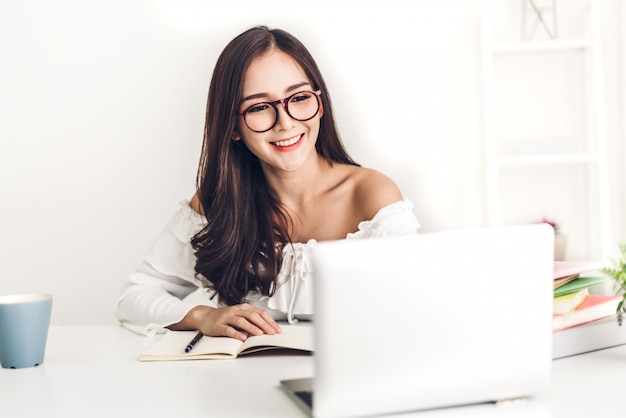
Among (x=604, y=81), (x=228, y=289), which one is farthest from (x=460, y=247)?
(x=604, y=81)

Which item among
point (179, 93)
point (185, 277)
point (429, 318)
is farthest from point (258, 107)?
point (429, 318)

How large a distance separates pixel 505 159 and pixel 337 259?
5.93 feet

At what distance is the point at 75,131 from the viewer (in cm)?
261

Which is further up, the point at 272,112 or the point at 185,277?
the point at 272,112

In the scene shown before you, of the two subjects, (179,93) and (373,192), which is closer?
(373,192)

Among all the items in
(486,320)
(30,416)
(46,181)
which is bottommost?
(30,416)

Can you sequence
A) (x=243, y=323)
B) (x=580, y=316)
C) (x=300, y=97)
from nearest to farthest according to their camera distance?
(x=580, y=316), (x=243, y=323), (x=300, y=97)

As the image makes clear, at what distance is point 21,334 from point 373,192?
111 centimetres

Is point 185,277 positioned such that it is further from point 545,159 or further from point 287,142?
point 545,159

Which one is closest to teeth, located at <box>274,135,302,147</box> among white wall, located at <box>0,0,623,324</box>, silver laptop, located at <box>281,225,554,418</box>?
white wall, located at <box>0,0,623,324</box>

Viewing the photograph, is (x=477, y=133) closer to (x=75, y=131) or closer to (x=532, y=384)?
(x=75, y=131)

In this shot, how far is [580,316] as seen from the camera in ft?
3.67

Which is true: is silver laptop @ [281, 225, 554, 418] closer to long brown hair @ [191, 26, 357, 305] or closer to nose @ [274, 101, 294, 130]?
long brown hair @ [191, 26, 357, 305]

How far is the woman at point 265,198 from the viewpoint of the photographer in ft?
6.42
